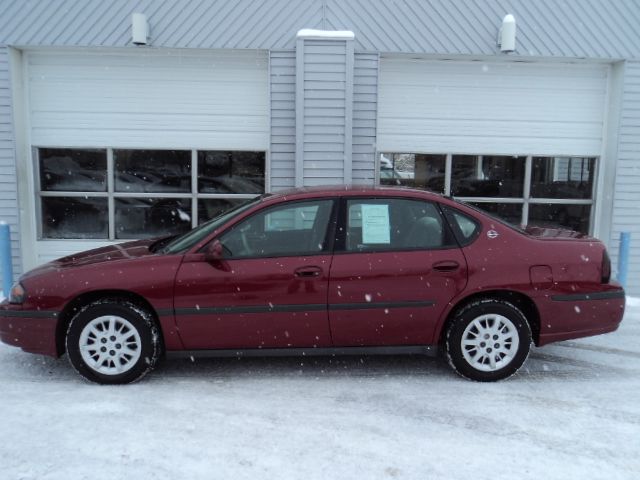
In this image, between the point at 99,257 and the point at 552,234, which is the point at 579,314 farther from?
the point at 99,257

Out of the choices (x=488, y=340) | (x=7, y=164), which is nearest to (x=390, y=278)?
(x=488, y=340)

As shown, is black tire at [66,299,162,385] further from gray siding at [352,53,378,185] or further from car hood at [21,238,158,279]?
gray siding at [352,53,378,185]

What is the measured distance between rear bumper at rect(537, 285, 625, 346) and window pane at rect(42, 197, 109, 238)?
19.5 feet

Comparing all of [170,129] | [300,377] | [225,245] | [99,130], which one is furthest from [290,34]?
[300,377]

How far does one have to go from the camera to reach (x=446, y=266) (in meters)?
4.53

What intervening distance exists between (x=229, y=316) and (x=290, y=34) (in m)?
4.48

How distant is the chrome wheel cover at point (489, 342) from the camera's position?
4.57m

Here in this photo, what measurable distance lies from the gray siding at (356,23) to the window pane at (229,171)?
143 cm

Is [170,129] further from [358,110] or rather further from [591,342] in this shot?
[591,342]

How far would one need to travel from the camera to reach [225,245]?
179 inches

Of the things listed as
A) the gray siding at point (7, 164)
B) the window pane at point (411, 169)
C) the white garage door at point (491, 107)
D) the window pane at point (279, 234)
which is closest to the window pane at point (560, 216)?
the white garage door at point (491, 107)

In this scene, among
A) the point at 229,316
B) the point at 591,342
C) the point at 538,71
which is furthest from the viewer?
the point at 538,71

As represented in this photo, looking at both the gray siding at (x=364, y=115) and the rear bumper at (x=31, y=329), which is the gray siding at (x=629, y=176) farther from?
the rear bumper at (x=31, y=329)

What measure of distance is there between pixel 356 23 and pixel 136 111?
3122mm
